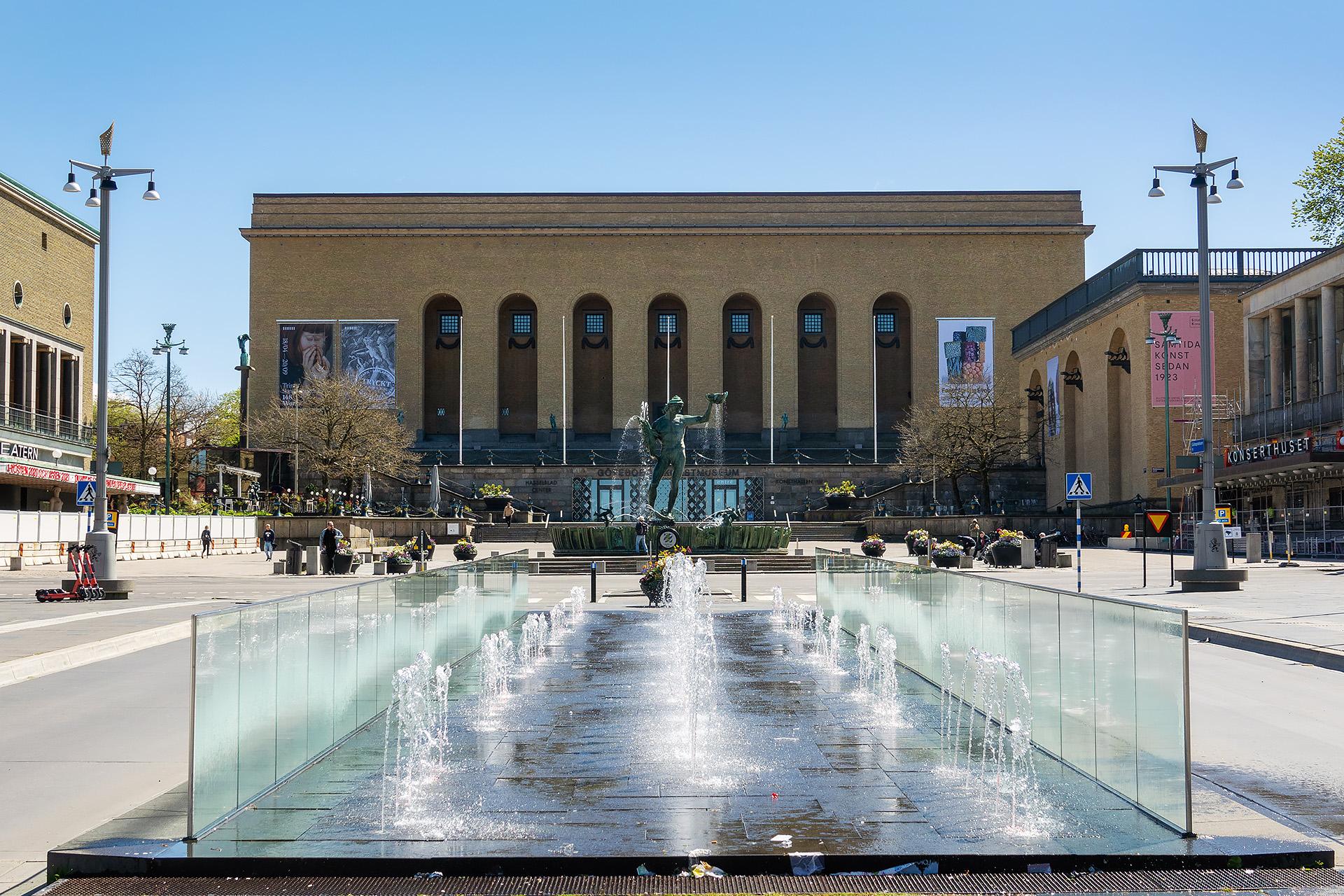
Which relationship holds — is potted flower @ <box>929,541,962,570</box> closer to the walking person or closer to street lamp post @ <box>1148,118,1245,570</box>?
street lamp post @ <box>1148,118,1245,570</box>

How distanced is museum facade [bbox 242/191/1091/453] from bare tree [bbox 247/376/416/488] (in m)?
8.23

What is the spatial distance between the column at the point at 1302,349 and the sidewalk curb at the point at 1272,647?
113ft

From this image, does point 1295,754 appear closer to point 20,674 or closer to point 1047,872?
point 1047,872

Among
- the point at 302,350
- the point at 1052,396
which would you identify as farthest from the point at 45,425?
the point at 1052,396

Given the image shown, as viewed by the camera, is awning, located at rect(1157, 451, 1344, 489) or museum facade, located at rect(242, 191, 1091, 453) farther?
museum facade, located at rect(242, 191, 1091, 453)

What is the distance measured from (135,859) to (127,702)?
20.2 ft

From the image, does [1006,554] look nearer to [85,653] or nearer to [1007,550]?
[1007,550]

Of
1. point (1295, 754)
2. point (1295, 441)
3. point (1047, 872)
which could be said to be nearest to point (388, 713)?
point (1047, 872)

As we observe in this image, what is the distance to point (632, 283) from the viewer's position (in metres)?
79.9

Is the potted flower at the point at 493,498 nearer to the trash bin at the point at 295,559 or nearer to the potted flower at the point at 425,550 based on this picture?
the potted flower at the point at 425,550

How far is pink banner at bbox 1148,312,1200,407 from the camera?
5119cm

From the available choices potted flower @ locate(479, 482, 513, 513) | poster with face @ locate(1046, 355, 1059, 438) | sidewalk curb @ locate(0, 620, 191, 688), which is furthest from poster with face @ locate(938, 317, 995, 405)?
sidewalk curb @ locate(0, 620, 191, 688)

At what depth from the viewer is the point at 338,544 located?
37438 millimetres

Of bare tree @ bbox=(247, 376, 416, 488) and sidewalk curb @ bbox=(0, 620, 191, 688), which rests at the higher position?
bare tree @ bbox=(247, 376, 416, 488)
